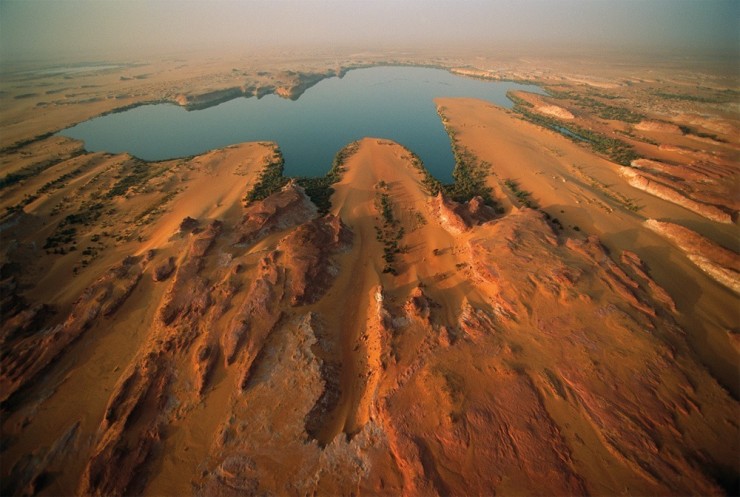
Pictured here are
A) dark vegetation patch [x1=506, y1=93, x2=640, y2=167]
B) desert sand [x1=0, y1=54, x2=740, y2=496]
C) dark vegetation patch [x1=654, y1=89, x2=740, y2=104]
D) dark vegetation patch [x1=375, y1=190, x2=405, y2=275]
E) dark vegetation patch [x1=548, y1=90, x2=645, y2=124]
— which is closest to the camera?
desert sand [x1=0, y1=54, x2=740, y2=496]

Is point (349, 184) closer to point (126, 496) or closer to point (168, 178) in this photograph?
point (168, 178)

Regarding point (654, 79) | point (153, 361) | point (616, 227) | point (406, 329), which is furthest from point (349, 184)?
point (654, 79)

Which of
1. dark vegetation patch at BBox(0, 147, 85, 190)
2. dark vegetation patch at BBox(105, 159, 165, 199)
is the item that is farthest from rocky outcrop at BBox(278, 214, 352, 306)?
dark vegetation patch at BBox(0, 147, 85, 190)

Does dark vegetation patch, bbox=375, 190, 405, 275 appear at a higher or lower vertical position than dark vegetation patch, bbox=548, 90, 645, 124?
lower

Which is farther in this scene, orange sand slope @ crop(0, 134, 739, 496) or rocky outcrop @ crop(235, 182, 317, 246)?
rocky outcrop @ crop(235, 182, 317, 246)

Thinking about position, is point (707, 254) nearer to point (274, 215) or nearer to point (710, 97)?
point (274, 215)

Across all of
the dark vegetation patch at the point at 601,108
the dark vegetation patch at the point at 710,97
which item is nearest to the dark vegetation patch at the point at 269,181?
the dark vegetation patch at the point at 601,108

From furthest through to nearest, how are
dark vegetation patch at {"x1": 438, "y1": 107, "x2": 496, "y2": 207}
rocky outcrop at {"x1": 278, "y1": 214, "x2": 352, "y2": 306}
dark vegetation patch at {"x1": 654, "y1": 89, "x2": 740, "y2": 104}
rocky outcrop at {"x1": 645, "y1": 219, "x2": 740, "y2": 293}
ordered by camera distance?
dark vegetation patch at {"x1": 654, "y1": 89, "x2": 740, "y2": 104} < dark vegetation patch at {"x1": 438, "y1": 107, "x2": 496, "y2": 207} < rocky outcrop at {"x1": 645, "y1": 219, "x2": 740, "y2": 293} < rocky outcrop at {"x1": 278, "y1": 214, "x2": 352, "y2": 306}

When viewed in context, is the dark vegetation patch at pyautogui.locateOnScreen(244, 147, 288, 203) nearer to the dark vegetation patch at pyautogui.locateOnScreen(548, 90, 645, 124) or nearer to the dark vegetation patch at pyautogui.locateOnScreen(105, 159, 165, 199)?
the dark vegetation patch at pyautogui.locateOnScreen(105, 159, 165, 199)
